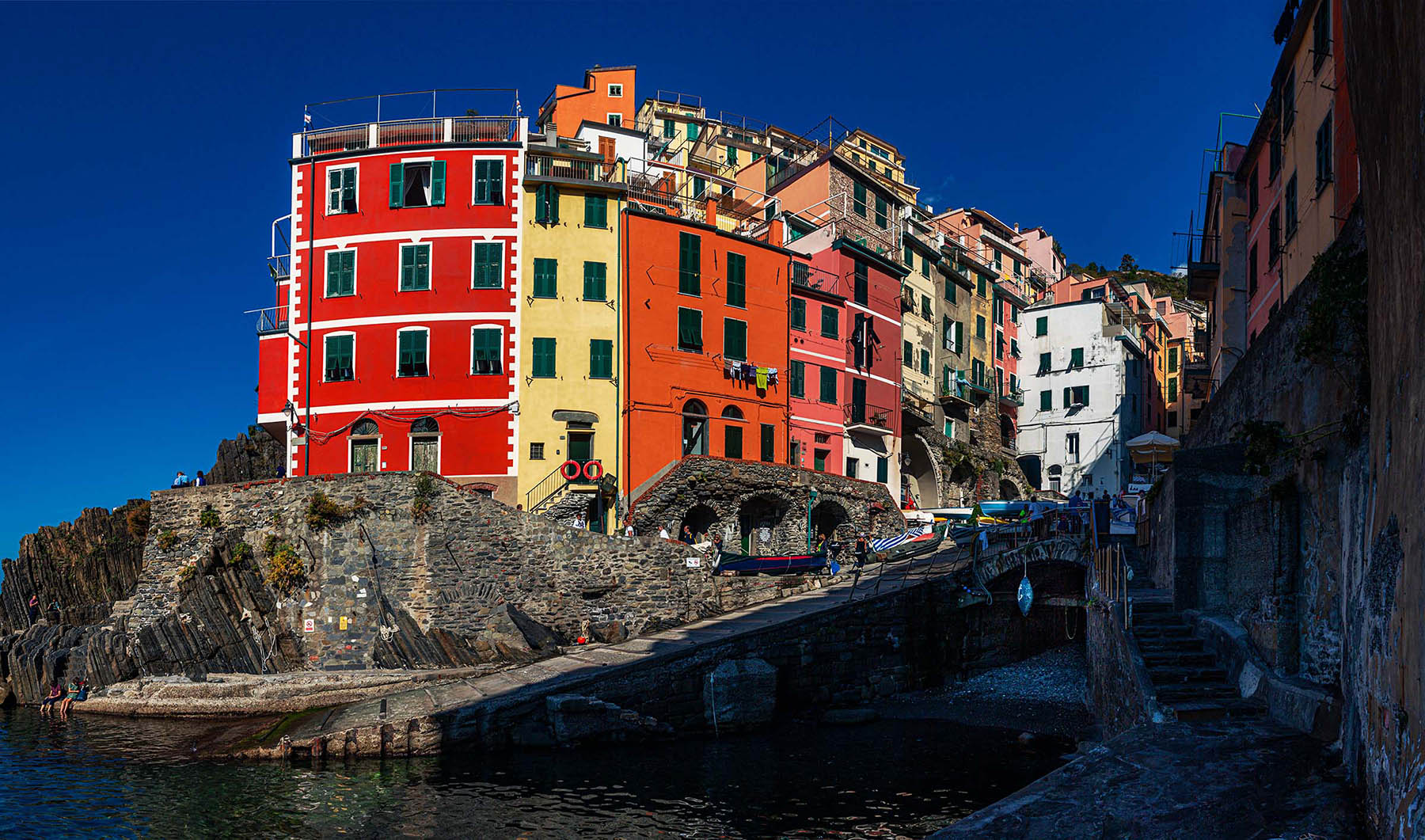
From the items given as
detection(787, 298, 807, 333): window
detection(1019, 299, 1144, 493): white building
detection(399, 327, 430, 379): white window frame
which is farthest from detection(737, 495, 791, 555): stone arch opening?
detection(1019, 299, 1144, 493): white building

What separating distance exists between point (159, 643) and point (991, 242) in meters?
61.5

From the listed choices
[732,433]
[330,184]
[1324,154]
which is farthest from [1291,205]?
Result: [330,184]

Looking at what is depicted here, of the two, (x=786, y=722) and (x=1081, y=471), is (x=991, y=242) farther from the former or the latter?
(x=786, y=722)

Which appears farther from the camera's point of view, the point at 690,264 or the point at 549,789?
the point at 690,264

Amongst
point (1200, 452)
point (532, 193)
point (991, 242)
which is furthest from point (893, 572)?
point (991, 242)

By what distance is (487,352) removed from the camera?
3822cm

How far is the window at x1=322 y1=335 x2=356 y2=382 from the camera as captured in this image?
3838 centimetres

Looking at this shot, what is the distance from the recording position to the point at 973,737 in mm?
25250

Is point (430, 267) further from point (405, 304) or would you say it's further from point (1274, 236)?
point (1274, 236)

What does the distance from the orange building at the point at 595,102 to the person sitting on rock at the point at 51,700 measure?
43.8 metres

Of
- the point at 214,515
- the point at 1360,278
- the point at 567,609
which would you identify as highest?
the point at 1360,278

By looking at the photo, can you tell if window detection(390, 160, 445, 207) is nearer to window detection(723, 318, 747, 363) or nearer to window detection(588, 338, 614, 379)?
window detection(588, 338, 614, 379)

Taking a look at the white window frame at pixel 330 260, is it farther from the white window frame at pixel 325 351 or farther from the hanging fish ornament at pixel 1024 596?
the hanging fish ornament at pixel 1024 596

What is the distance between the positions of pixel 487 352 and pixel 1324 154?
1096 inches
